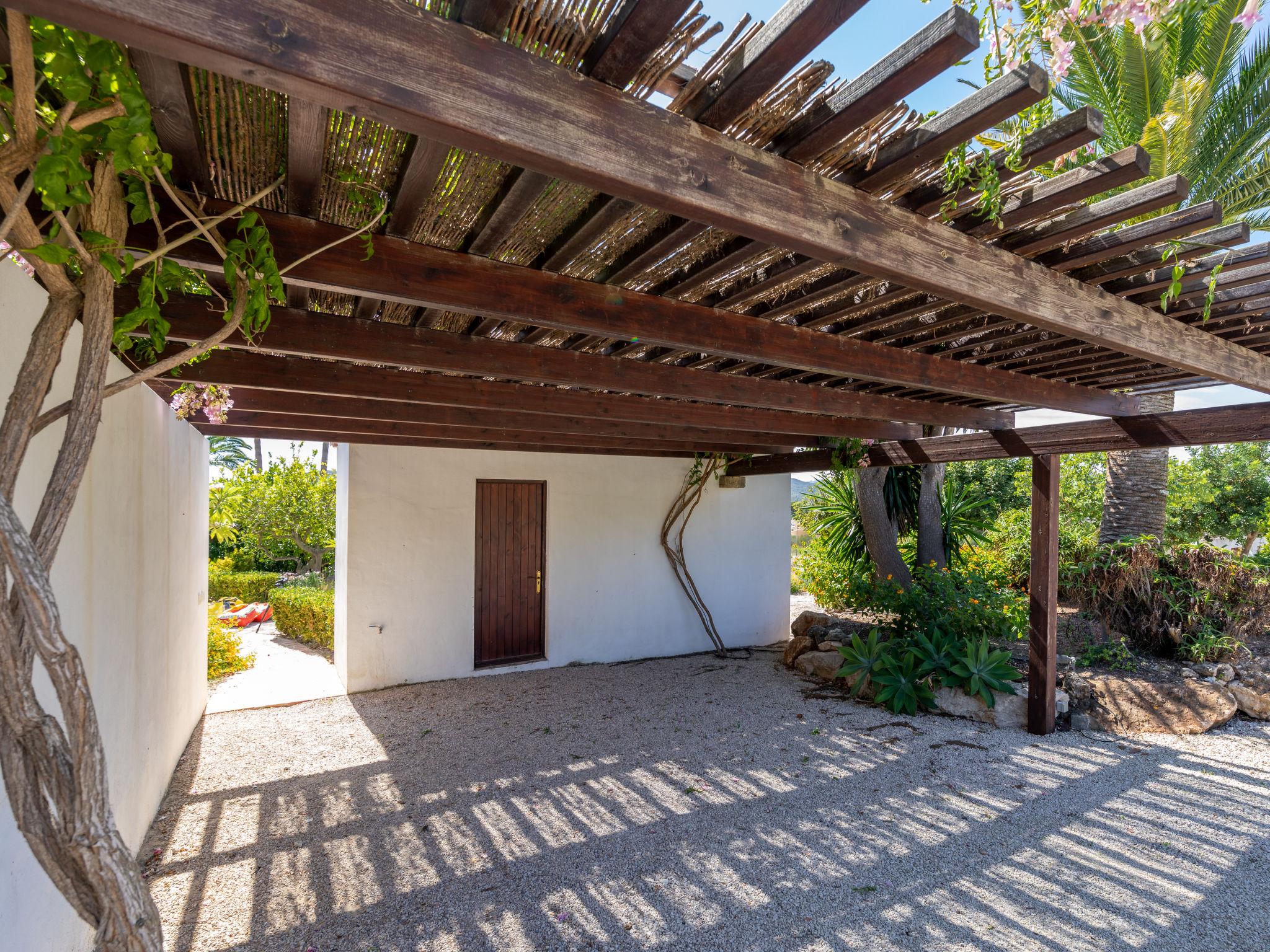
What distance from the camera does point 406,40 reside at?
953mm

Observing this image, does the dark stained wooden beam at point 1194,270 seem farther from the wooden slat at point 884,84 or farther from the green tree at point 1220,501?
the green tree at point 1220,501

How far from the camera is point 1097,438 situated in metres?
4.00

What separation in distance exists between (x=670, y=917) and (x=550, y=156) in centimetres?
266

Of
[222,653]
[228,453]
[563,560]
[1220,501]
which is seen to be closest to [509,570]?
[563,560]

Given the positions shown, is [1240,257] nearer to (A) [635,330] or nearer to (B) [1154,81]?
(A) [635,330]

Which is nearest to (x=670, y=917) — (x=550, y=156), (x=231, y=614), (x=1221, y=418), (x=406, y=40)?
(x=550, y=156)

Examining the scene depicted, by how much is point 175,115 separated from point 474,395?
2.30 metres

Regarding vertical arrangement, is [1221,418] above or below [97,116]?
below

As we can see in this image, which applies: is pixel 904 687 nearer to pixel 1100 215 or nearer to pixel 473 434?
pixel 473 434

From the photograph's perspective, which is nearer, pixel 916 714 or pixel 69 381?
pixel 69 381

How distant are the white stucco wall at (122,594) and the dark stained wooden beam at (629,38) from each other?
1.42 metres

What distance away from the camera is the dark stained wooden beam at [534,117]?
2.71 ft

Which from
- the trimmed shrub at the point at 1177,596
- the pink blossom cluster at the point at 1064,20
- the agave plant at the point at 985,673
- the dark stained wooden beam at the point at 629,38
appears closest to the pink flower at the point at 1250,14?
the pink blossom cluster at the point at 1064,20

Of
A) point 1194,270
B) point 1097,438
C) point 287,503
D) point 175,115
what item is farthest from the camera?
point 287,503
